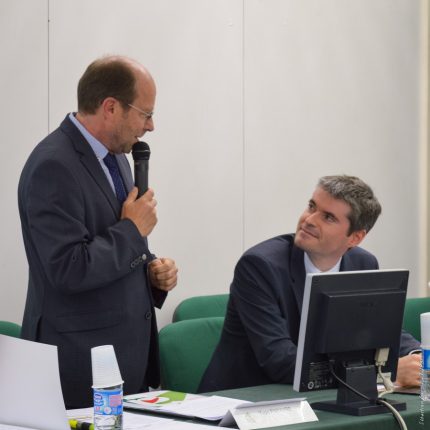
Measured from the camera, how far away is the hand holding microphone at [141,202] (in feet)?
9.46

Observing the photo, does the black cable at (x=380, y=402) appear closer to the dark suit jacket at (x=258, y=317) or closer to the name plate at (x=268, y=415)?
the name plate at (x=268, y=415)

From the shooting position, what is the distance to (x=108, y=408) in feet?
6.42

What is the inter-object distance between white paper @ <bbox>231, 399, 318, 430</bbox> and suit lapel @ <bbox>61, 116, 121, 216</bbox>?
37.7 inches

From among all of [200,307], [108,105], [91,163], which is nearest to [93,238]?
[91,163]

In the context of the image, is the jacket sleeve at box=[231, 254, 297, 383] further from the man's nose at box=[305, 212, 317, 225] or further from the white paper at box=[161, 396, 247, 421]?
the white paper at box=[161, 396, 247, 421]

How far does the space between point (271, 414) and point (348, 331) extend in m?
0.35

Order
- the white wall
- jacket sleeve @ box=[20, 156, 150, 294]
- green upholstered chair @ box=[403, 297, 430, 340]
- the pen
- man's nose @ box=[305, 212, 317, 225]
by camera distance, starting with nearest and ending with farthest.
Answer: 1. the pen
2. jacket sleeve @ box=[20, 156, 150, 294]
3. man's nose @ box=[305, 212, 317, 225]
4. the white wall
5. green upholstered chair @ box=[403, 297, 430, 340]

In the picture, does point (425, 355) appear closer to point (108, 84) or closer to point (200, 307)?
point (108, 84)

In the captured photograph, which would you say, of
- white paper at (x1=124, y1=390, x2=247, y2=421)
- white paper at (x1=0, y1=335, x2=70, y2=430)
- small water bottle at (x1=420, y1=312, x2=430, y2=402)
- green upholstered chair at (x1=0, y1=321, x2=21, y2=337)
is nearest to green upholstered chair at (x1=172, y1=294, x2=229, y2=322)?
green upholstered chair at (x1=0, y1=321, x2=21, y2=337)

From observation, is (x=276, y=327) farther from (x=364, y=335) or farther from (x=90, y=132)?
(x=90, y=132)

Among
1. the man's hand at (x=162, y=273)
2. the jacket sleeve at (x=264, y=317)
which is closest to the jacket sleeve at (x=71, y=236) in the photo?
the man's hand at (x=162, y=273)

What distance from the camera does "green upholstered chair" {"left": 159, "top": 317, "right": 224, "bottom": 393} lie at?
3.25 m

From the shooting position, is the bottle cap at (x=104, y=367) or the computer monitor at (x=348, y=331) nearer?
the bottle cap at (x=104, y=367)

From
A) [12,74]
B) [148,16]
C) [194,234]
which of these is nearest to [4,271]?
[12,74]
